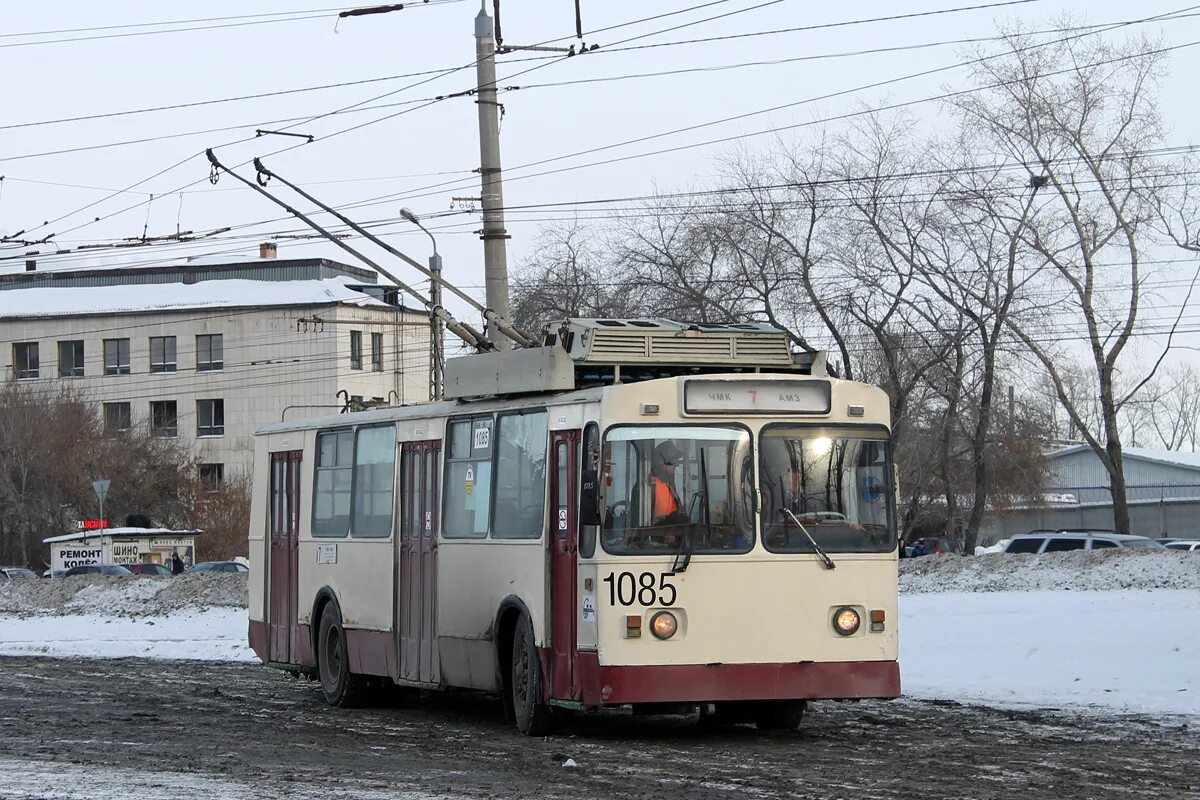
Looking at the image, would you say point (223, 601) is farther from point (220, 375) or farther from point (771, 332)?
point (220, 375)

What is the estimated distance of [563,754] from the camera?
12125 mm

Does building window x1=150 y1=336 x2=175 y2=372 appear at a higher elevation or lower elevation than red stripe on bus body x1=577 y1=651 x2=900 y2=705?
higher

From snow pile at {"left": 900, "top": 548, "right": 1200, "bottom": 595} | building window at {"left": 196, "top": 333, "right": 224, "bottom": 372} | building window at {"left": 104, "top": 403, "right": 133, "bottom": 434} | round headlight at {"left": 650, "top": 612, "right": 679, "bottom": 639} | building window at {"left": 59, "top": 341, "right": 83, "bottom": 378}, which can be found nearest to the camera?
round headlight at {"left": 650, "top": 612, "right": 679, "bottom": 639}

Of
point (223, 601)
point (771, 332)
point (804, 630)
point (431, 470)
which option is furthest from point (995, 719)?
point (223, 601)

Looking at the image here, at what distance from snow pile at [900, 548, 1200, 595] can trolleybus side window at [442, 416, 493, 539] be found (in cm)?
1245

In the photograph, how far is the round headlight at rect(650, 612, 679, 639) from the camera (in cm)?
1270

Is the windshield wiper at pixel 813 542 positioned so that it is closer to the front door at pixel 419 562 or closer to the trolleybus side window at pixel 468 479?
the trolleybus side window at pixel 468 479

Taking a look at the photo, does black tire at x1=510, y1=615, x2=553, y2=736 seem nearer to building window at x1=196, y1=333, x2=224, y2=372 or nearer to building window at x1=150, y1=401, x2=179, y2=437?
building window at x1=196, y1=333, x2=224, y2=372

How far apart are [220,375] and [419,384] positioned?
1009 centimetres

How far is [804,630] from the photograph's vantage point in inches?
510

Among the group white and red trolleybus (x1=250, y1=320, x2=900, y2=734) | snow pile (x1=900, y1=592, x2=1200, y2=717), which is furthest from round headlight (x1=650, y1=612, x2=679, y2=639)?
snow pile (x1=900, y1=592, x2=1200, y2=717)

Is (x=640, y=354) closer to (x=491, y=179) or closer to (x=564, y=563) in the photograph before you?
(x=564, y=563)

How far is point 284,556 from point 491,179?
536cm

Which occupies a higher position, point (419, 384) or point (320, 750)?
point (419, 384)
